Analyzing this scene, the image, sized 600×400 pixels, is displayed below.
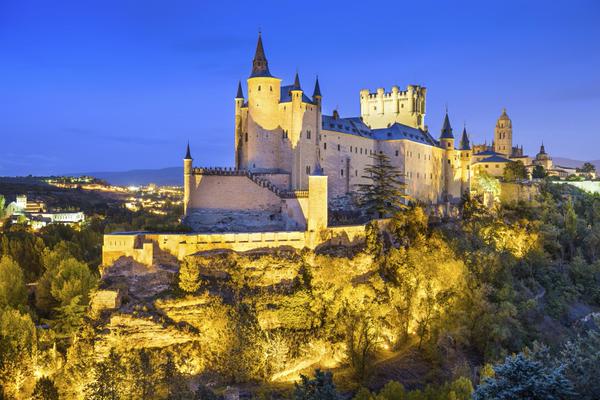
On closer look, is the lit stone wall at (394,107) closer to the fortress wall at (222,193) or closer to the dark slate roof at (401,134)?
the dark slate roof at (401,134)

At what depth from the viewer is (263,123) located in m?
48.1

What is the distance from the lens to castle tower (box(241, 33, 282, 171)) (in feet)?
157

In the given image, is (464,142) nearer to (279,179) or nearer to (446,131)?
(446,131)

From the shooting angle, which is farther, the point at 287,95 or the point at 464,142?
the point at 464,142

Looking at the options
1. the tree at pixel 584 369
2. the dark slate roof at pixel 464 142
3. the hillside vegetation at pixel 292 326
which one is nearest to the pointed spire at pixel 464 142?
the dark slate roof at pixel 464 142

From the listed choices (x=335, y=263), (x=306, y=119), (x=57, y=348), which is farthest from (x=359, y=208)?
(x=57, y=348)

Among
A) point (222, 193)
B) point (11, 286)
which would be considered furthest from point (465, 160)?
point (11, 286)

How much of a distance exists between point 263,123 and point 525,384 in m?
→ 34.3

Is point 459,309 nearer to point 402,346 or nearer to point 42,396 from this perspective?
point 402,346

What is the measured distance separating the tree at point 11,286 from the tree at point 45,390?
11.9m

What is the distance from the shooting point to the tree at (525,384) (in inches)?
706

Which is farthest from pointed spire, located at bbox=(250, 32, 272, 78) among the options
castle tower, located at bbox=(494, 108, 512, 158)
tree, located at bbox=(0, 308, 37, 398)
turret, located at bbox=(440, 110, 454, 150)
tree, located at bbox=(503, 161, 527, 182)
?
castle tower, located at bbox=(494, 108, 512, 158)

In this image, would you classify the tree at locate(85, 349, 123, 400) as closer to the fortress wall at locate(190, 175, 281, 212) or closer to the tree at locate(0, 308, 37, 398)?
the tree at locate(0, 308, 37, 398)

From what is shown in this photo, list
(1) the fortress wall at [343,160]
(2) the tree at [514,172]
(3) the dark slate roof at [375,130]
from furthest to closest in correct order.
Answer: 1. (2) the tree at [514,172]
2. (3) the dark slate roof at [375,130]
3. (1) the fortress wall at [343,160]
